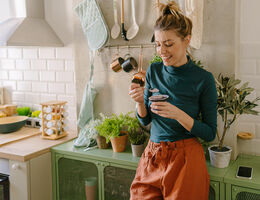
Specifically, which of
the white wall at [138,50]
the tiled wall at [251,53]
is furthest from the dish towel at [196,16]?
the tiled wall at [251,53]

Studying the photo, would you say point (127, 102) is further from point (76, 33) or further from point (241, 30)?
point (241, 30)

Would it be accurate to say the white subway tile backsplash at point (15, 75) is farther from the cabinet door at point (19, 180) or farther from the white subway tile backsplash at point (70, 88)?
the cabinet door at point (19, 180)

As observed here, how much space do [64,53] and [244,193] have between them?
7.11ft

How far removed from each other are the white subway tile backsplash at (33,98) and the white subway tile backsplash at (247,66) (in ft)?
7.14

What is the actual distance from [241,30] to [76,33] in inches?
56.4

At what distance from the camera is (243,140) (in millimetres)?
2443

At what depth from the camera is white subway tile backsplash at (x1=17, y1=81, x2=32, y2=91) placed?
3559 mm

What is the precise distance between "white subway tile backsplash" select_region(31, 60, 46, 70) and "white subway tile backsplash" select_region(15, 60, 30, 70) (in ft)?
0.25

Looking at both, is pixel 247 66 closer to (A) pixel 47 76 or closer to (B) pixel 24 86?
(A) pixel 47 76

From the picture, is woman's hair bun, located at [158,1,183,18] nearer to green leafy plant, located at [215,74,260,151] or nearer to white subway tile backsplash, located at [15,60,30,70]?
green leafy plant, located at [215,74,260,151]

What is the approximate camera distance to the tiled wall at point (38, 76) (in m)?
3.27

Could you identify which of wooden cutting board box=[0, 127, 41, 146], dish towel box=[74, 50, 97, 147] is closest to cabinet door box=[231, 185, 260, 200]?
Result: dish towel box=[74, 50, 97, 147]

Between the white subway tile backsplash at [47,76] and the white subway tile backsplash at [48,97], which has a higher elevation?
the white subway tile backsplash at [47,76]

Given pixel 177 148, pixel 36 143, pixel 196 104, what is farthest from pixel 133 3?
pixel 36 143
